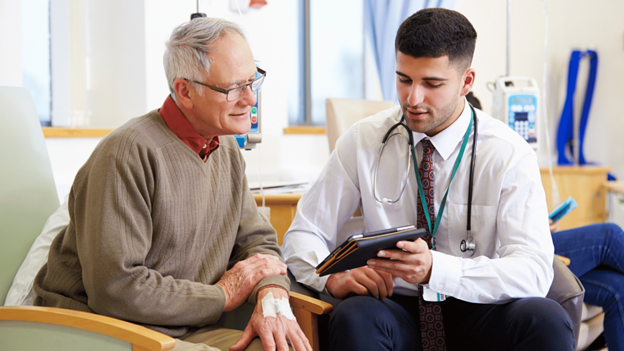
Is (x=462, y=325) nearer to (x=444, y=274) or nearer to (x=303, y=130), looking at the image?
(x=444, y=274)

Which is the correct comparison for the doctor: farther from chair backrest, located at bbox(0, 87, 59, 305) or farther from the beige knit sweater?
chair backrest, located at bbox(0, 87, 59, 305)

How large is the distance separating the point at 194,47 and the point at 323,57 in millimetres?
2740

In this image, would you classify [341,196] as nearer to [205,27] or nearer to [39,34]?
[205,27]

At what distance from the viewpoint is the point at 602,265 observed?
6.64 feet

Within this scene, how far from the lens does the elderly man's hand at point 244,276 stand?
133cm

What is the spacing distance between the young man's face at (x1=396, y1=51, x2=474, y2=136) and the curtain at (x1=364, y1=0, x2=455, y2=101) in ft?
5.86

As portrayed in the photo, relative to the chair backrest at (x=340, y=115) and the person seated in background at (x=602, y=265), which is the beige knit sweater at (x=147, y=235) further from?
the person seated in background at (x=602, y=265)

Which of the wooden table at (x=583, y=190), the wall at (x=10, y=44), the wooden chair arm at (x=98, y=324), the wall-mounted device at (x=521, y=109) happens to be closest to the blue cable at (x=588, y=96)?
the wooden table at (x=583, y=190)

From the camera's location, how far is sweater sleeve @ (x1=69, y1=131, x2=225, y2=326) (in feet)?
3.64

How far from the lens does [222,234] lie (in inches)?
55.2

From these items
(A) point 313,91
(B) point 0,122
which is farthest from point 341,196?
(A) point 313,91

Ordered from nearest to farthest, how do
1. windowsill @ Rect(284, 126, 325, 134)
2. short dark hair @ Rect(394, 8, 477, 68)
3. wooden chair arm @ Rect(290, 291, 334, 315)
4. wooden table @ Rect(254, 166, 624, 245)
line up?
wooden chair arm @ Rect(290, 291, 334, 315) → short dark hair @ Rect(394, 8, 477, 68) → windowsill @ Rect(284, 126, 325, 134) → wooden table @ Rect(254, 166, 624, 245)

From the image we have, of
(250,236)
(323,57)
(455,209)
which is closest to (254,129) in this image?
(250,236)

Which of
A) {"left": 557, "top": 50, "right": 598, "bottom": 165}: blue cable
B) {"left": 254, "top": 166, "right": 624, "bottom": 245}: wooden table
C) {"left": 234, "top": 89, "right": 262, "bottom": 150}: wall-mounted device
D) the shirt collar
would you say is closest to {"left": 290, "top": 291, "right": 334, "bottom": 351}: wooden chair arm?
the shirt collar
